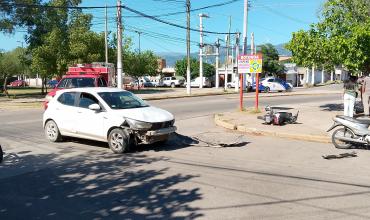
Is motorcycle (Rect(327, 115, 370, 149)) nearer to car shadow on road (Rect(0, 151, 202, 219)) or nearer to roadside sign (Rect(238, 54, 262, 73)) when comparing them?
car shadow on road (Rect(0, 151, 202, 219))

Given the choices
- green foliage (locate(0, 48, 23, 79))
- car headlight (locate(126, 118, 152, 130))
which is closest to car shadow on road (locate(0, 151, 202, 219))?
car headlight (locate(126, 118, 152, 130))

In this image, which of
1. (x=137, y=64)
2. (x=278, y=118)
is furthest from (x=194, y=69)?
(x=278, y=118)

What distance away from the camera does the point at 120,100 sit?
11.3 meters

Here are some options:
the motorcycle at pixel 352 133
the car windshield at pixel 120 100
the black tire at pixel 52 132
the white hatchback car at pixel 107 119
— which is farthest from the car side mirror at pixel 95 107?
the motorcycle at pixel 352 133

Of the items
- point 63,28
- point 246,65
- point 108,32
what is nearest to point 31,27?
point 63,28

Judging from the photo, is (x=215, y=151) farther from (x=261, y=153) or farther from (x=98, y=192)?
(x=98, y=192)

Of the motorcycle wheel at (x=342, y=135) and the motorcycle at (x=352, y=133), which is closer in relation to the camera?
the motorcycle at (x=352, y=133)

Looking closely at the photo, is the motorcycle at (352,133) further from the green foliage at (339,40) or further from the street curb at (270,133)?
the green foliage at (339,40)

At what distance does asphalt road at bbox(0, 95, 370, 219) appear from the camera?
604 cm

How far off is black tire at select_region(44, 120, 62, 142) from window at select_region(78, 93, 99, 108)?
3.29ft

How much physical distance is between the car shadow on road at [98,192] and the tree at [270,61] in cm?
6564

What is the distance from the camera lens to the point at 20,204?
6.40 m

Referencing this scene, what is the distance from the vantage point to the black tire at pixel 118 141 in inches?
404

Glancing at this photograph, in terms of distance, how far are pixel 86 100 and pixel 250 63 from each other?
9.72 m
